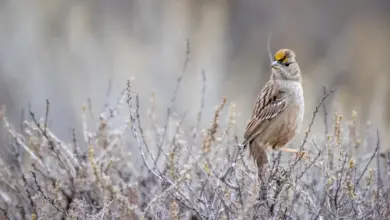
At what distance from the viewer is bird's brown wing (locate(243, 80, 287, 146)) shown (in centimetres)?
549

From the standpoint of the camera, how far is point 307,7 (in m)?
15.8

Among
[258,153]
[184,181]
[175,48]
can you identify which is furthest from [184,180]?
[175,48]

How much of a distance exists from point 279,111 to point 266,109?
0.27 feet

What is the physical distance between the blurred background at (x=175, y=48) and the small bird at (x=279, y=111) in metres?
4.26

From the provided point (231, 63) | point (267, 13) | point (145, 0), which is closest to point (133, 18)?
point (145, 0)

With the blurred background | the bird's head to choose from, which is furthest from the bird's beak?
the blurred background

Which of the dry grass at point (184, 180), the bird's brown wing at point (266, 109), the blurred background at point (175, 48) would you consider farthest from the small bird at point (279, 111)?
the blurred background at point (175, 48)

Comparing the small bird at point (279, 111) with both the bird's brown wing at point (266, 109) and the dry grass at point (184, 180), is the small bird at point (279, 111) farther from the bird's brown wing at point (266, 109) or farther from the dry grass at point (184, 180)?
the dry grass at point (184, 180)

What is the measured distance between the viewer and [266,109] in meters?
5.54

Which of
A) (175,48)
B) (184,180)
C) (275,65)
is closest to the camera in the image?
(184,180)

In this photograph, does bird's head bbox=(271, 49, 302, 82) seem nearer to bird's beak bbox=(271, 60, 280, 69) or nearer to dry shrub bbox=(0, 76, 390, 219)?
bird's beak bbox=(271, 60, 280, 69)

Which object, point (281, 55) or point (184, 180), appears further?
point (281, 55)

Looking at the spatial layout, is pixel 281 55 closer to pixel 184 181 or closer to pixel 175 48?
pixel 184 181

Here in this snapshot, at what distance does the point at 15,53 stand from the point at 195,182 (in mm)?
7795
